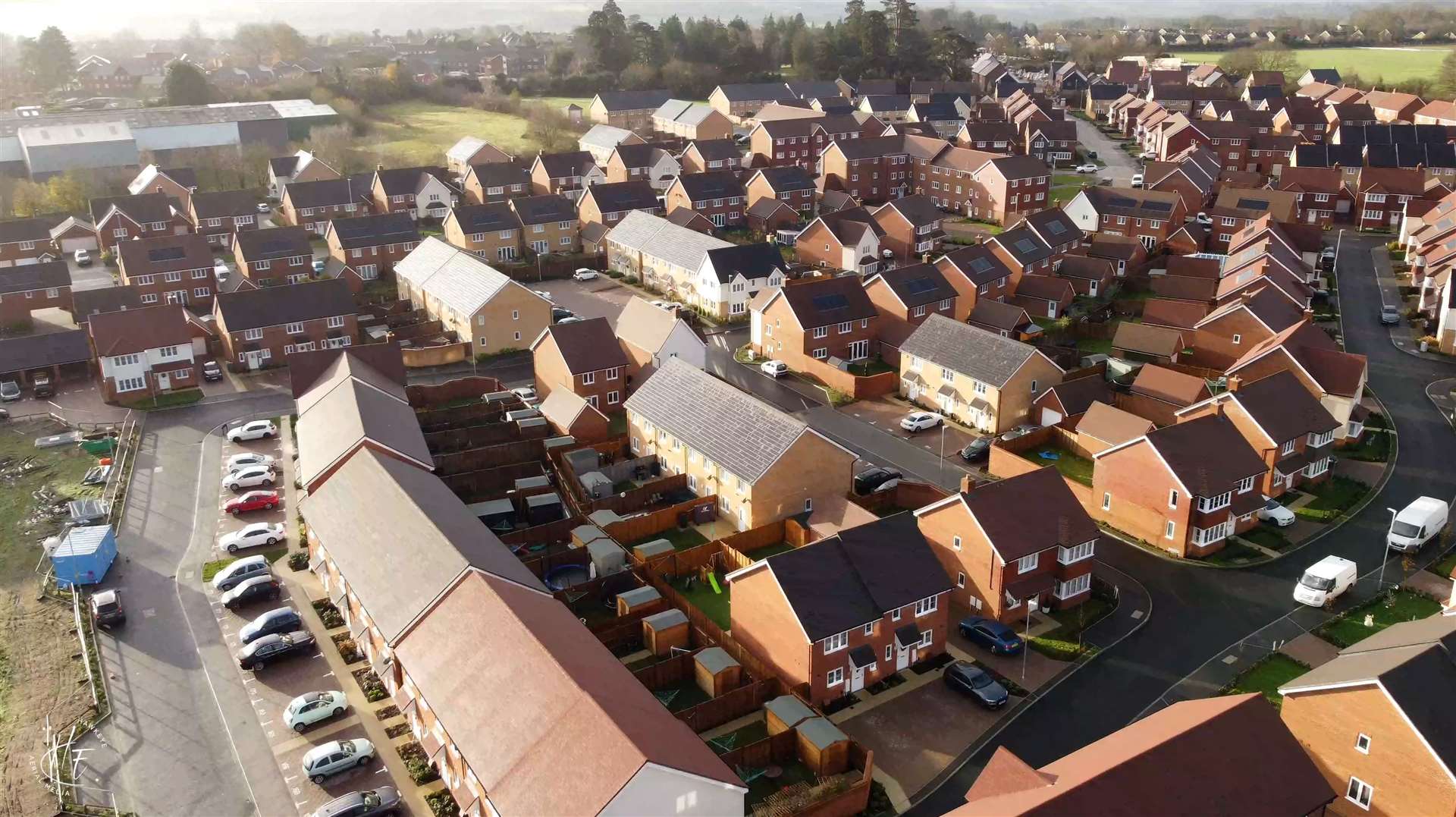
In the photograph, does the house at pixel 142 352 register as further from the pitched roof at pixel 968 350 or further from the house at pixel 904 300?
the pitched roof at pixel 968 350

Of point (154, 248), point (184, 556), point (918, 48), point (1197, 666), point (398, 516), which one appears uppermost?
point (918, 48)

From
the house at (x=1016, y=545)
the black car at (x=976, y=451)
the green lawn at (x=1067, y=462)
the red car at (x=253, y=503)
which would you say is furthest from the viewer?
the black car at (x=976, y=451)

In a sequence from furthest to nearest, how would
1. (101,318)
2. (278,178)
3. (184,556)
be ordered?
(278,178), (101,318), (184,556)

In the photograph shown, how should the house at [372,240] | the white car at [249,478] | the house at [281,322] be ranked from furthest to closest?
the house at [372,240] → the house at [281,322] → the white car at [249,478]

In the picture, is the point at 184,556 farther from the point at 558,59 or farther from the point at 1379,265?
the point at 558,59

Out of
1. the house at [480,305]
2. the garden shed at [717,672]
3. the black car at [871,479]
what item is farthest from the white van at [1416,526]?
the house at [480,305]

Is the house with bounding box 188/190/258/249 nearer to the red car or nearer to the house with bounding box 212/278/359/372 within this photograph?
the house with bounding box 212/278/359/372

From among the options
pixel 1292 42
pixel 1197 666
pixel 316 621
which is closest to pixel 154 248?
pixel 316 621
